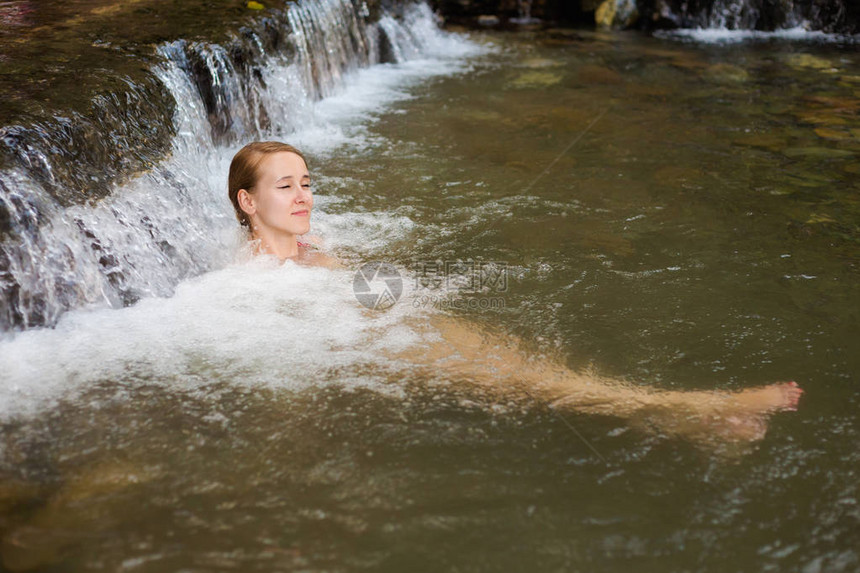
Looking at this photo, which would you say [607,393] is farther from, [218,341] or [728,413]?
[218,341]

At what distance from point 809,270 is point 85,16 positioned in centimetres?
530

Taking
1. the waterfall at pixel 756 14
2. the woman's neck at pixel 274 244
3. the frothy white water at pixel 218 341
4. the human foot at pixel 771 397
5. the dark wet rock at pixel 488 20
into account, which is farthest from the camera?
the dark wet rock at pixel 488 20

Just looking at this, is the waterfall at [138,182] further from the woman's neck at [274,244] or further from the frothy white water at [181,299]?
the woman's neck at [274,244]

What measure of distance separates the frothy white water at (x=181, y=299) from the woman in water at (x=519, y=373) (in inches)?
8.2

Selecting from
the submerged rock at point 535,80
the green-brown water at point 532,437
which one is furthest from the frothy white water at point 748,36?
the green-brown water at point 532,437

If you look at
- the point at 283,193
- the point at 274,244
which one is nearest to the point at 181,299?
the point at 274,244

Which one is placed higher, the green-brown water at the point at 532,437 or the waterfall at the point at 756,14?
the waterfall at the point at 756,14

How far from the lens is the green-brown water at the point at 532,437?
2.31 metres

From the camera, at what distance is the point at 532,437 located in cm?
279

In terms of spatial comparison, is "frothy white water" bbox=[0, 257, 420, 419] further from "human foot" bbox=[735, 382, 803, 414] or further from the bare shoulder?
"human foot" bbox=[735, 382, 803, 414]

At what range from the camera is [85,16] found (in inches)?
246

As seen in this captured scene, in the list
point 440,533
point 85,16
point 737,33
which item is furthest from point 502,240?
point 737,33

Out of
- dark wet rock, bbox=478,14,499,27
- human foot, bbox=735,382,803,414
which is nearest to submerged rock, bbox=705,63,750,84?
dark wet rock, bbox=478,14,499,27

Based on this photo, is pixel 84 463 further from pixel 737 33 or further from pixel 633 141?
pixel 737 33
